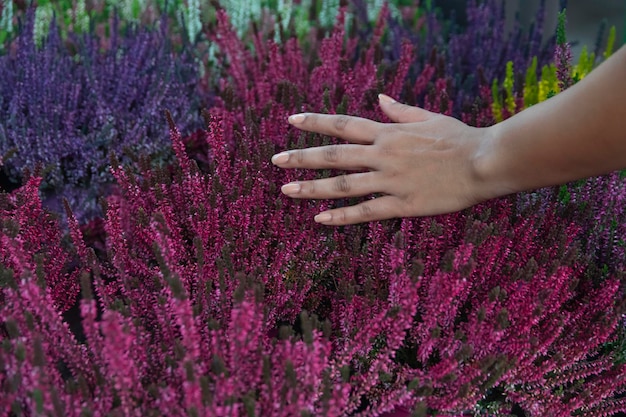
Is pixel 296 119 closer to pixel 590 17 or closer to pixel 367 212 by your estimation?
pixel 367 212

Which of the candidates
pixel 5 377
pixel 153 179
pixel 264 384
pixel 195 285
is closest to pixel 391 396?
pixel 264 384

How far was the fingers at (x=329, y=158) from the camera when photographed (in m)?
1.26

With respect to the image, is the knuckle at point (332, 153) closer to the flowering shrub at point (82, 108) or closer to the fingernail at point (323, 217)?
the fingernail at point (323, 217)

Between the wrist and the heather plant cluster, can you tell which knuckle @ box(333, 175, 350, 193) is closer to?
the heather plant cluster

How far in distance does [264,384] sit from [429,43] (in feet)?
6.22

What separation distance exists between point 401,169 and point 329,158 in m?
0.14

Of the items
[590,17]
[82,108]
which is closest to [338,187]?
[82,108]

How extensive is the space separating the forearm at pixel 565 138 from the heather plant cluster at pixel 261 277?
0.09 meters

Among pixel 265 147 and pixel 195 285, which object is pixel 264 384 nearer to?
pixel 195 285

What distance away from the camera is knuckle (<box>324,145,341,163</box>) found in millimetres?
1257

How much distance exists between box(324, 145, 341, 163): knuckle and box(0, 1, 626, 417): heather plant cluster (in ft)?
0.28

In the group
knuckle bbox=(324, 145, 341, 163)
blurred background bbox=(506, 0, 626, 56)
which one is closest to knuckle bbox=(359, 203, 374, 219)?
knuckle bbox=(324, 145, 341, 163)

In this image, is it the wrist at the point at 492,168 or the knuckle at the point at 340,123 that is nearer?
the wrist at the point at 492,168

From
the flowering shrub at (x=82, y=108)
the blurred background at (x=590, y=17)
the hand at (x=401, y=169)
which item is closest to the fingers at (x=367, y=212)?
the hand at (x=401, y=169)
